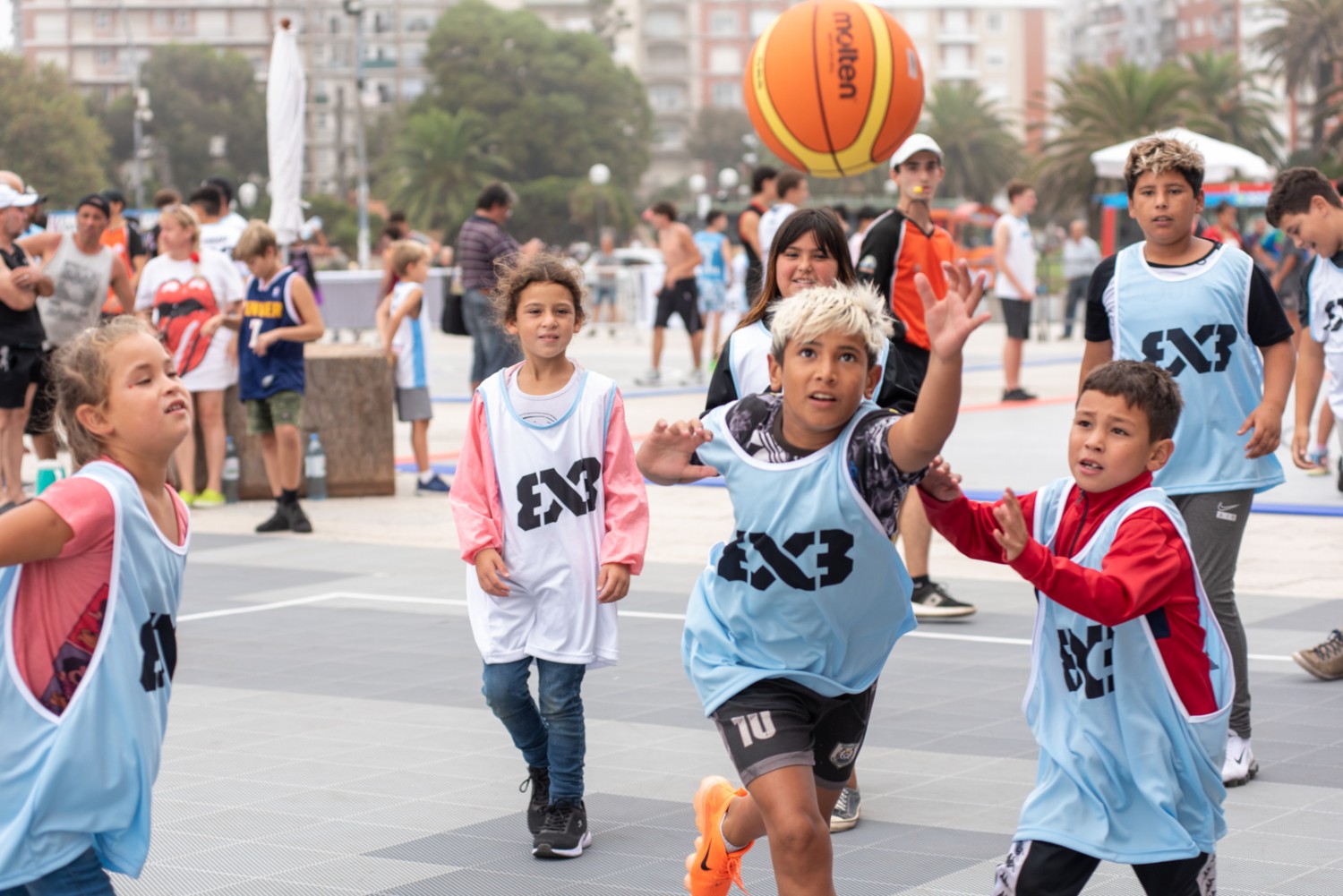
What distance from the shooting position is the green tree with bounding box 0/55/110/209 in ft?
279

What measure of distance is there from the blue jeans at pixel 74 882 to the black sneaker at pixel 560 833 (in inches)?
71.8

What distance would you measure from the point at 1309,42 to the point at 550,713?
Answer: 2864 inches

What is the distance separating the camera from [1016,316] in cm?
1767

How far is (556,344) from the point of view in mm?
5020

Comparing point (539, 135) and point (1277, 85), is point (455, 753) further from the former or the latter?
point (1277, 85)

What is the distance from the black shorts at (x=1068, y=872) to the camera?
11.8 feet

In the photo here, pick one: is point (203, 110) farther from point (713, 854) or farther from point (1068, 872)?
point (1068, 872)

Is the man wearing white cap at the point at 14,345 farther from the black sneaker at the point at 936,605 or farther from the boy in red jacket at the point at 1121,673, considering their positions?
the boy in red jacket at the point at 1121,673

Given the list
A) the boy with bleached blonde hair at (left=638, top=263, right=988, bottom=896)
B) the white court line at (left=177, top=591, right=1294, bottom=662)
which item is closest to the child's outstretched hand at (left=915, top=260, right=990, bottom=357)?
the boy with bleached blonde hair at (left=638, top=263, right=988, bottom=896)

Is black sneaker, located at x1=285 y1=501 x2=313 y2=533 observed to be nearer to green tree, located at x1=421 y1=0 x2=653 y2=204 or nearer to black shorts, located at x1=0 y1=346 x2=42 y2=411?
black shorts, located at x1=0 y1=346 x2=42 y2=411

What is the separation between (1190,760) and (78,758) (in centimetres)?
207

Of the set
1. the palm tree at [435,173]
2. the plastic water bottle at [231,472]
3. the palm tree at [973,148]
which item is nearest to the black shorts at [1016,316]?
the plastic water bottle at [231,472]

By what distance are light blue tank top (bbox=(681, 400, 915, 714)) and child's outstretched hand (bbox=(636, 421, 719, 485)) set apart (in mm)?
35

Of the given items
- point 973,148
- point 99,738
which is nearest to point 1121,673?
point 99,738
